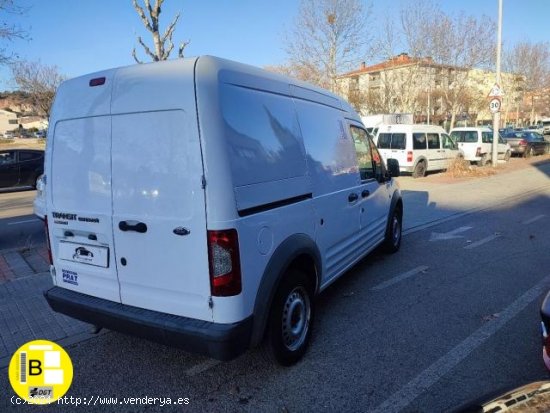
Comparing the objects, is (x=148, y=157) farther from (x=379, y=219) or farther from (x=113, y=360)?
(x=379, y=219)

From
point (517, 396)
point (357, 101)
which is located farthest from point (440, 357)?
point (357, 101)

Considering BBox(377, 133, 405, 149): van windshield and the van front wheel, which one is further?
BBox(377, 133, 405, 149): van windshield

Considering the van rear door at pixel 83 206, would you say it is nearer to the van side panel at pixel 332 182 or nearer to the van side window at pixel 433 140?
the van side panel at pixel 332 182

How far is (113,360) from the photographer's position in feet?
11.0

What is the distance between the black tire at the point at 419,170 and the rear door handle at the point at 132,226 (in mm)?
14892

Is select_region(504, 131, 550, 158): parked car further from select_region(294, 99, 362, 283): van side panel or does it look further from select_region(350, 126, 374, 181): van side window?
select_region(294, 99, 362, 283): van side panel

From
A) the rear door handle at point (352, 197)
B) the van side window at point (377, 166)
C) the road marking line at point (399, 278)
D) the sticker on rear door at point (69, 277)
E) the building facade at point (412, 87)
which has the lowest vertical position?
the road marking line at point (399, 278)

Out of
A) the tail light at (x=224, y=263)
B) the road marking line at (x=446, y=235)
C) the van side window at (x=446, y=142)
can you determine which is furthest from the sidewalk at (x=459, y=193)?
the tail light at (x=224, y=263)

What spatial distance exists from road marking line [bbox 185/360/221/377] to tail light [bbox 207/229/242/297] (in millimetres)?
970

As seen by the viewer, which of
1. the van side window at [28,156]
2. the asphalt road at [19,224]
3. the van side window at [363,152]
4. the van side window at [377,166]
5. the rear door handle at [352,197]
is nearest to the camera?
the rear door handle at [352,197]

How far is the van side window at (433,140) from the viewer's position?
655 inches

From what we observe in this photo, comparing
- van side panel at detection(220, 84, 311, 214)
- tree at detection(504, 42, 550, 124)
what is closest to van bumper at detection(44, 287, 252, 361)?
van side panel at detection(220, 84, 311, 214)

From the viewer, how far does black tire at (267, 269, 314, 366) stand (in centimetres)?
301

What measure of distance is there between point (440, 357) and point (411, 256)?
2.99 metres
